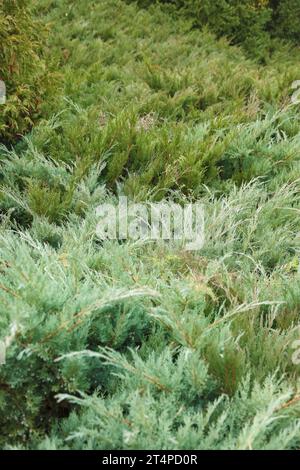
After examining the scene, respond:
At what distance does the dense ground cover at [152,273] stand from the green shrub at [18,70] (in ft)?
0.48

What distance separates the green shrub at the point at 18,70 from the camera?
3.45 metres

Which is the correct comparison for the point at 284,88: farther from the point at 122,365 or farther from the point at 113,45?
the point at 122,365

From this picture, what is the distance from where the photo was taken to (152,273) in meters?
2.20

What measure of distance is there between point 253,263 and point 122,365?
47.5 inches

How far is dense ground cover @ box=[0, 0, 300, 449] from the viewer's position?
5.19ft

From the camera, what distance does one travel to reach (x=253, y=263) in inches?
106

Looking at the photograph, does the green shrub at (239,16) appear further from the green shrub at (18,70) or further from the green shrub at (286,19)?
the green shrub at (18,70)

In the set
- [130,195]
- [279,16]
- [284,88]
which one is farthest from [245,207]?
[279,16]

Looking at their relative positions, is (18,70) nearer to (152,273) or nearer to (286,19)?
(152,273)

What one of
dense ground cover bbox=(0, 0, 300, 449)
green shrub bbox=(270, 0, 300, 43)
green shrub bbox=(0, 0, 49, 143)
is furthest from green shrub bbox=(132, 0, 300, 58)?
green shrub bbox=(0, 0, 49, 143)

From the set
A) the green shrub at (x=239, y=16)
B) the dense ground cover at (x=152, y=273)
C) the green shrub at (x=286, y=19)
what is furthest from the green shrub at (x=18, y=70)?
the green shrub at (x=286, y=19)

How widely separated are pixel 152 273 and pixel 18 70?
6.83 feet

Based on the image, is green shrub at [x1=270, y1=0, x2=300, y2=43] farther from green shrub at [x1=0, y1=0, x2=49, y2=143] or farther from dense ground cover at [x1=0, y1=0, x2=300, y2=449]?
green shrub at [x1=0, y1=0, x2=49, y2=143]

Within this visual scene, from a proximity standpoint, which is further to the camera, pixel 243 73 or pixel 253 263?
pixel 243 73
